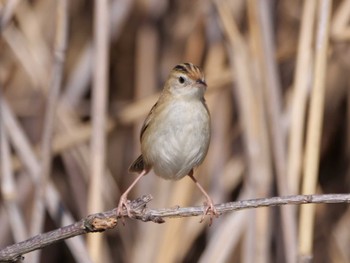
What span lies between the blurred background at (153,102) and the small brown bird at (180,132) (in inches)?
12.8

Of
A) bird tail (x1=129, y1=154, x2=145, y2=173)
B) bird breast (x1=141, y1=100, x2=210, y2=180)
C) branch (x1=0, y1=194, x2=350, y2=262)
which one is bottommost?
branch (x1=0, y1=194, x2=350, y2=262)

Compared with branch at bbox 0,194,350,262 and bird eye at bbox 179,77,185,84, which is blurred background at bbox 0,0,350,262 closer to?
bird eye at bbox 179,77,185,84

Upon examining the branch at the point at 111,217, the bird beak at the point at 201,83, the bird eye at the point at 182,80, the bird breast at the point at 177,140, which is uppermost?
the bird eye at the point at 182,80

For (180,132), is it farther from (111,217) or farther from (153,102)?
(153,102)

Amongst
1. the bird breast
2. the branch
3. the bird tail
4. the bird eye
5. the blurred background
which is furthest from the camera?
the blurred background

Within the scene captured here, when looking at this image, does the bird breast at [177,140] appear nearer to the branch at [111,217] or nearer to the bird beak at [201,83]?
the bird beak at [201,83]

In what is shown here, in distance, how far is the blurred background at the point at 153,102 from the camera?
294 cm

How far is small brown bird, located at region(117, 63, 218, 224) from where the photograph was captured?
2.58 m

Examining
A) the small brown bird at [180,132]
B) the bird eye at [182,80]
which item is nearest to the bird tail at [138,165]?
the small brown bird at [180,132]

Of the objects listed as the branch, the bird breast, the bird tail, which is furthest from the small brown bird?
the branch

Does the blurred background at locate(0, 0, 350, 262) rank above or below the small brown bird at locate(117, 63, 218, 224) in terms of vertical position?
above

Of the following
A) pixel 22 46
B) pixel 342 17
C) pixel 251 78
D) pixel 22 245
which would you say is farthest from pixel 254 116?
pixel 22 245

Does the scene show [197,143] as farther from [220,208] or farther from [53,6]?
[53,6]

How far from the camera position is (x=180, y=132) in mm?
2594
